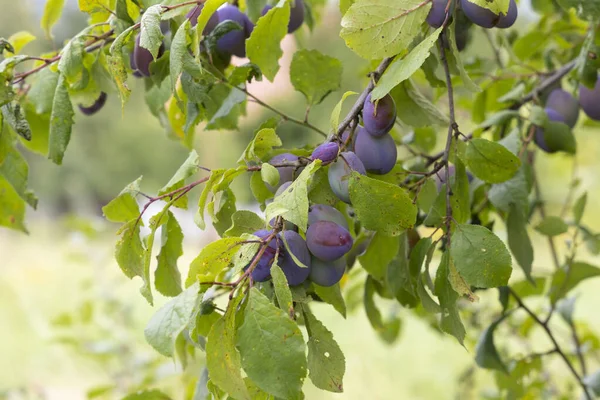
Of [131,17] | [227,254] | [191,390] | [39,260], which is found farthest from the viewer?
[39,260]

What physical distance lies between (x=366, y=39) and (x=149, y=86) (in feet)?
0.87

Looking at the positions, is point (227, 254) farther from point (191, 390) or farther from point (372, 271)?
point (191, 390)

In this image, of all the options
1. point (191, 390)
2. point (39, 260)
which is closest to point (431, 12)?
point (191, 390)

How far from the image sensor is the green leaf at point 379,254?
1.78 feet

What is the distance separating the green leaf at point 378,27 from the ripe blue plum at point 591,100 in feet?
1.13

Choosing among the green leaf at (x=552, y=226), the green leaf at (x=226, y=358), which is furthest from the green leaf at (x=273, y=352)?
the green leaf at (x=552, y=226)

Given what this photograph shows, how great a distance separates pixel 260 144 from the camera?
16.5 inches

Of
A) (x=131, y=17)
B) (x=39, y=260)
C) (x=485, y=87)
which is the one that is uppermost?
Answer: (x=131, y=17)

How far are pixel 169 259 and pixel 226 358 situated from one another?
0.17 meters

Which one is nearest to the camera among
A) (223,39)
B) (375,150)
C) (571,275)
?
(375,150)

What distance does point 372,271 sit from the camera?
554mm

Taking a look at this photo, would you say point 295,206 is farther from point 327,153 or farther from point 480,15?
point 480,15

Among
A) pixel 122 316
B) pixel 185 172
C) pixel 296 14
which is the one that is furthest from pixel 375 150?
pixel 122 316

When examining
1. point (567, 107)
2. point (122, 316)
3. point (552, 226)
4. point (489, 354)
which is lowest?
point (122, 316)
